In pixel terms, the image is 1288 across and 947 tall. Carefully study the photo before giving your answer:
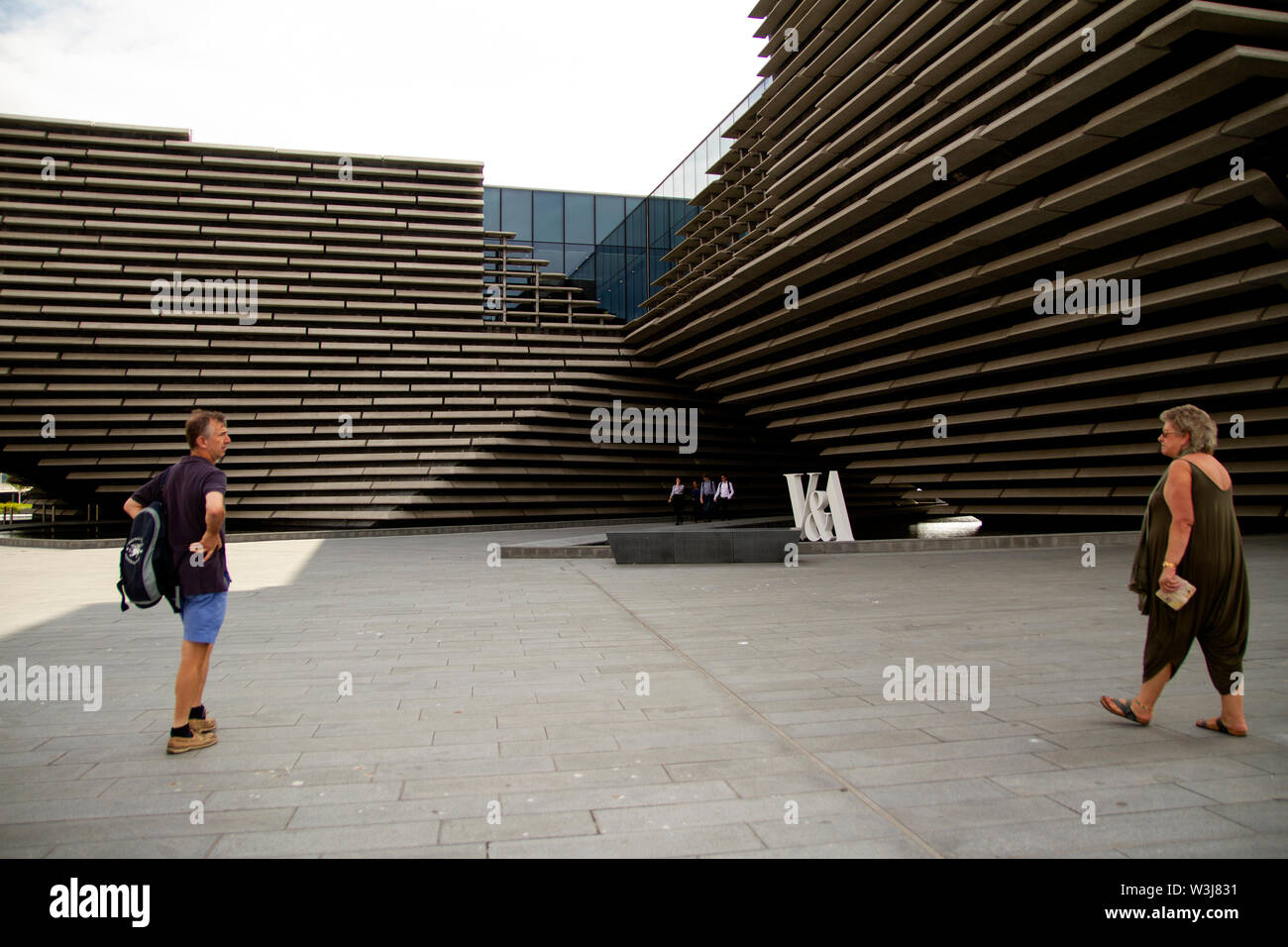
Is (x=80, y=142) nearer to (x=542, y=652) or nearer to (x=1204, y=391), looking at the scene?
(x=542, y=652)

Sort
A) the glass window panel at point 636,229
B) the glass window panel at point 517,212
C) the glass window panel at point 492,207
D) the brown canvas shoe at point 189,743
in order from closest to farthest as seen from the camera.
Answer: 1. the brown canvas shoe at point 189,743
2. the glass window panel at point 636,229
3. the glass window panel at point 492,207
4. the glass window panel at point 517,212

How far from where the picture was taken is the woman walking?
129 inches

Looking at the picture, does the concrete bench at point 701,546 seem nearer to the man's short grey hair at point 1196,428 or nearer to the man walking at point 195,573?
the man's short grey hair at point 1196,428

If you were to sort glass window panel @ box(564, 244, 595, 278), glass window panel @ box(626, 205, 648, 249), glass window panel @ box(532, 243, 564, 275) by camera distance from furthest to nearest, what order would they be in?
glass window panel @ box(564, 244, 595, 278) → glass window panel @ box(532, 243, 564, 275) → glass window panel @ box(626, 205, 648, 249)

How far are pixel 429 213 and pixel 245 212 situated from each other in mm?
3804

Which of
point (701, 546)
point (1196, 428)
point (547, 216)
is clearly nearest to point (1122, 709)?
point (1196, 428)

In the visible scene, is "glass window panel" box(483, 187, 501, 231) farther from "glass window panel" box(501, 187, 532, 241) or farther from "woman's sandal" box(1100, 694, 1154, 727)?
"woman's sandal" box(1100, 694, 1154, 727)

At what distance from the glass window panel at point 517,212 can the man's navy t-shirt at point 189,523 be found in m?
20.8

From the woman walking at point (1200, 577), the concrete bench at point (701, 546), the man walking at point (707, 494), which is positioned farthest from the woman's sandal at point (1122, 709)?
the man walking at point (707, 494)

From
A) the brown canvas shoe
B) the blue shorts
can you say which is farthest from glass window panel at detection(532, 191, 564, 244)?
the brown canvas shoe

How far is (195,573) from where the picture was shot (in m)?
3.33

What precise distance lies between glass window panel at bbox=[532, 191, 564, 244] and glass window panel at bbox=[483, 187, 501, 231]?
3.09 ft

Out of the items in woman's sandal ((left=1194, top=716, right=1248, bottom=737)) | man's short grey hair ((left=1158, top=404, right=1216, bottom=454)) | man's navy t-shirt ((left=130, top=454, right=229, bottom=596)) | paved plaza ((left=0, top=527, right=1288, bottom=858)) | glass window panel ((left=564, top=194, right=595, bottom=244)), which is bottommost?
paved plaza ((left=0, top=527, right=1288, bottom=858))

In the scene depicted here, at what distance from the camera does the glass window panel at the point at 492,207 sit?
2291cm
